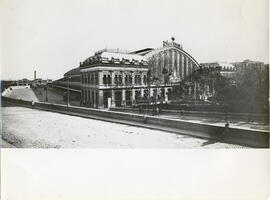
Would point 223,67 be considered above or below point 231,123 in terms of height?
above

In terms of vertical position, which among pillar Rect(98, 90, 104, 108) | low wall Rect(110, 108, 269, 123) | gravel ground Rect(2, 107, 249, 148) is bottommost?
gravel ground Rect(2, 107, 249, 148)

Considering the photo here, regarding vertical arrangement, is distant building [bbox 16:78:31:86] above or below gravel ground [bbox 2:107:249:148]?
above

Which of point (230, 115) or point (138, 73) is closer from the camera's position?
point (230, 115)

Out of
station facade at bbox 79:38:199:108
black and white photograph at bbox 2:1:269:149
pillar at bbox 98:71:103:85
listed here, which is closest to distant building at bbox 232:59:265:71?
black and white photograph at bbox 2:1:269:149

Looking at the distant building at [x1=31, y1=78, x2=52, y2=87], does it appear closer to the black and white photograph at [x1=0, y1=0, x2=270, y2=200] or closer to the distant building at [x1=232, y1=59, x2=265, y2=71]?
the black and white photograph at [x1=0, y1=0, x2=270, y2=200]

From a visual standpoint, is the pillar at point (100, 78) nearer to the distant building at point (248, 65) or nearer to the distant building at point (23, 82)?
the distant building at point (23, 82)

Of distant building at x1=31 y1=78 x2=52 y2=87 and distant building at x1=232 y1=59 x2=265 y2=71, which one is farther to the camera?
distant building at x1=31 y1=78 x2=52 y2=87

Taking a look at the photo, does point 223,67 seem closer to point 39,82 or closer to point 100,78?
point 100,78

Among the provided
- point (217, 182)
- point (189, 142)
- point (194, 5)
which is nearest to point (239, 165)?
point (217, 182)

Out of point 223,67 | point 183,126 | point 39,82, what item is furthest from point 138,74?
point 39,82
